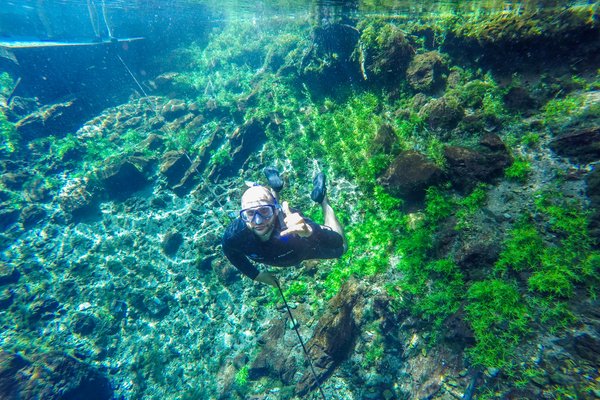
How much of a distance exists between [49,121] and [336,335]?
16763 millimetres

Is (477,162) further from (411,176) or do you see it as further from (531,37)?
(531,37)

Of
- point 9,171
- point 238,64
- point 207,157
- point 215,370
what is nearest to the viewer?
point 215,370

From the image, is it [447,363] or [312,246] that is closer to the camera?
[447,363]

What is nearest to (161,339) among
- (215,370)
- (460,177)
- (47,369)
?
(215,370)

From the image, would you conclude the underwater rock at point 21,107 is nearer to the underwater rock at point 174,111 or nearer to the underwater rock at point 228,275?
the underwater rock at point 174,111

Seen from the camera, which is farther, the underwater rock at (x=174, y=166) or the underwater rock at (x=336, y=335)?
the underwater rock at (x=174, y=166)

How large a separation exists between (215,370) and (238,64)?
55.8 feet

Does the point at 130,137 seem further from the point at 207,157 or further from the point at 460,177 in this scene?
the point at 460,177

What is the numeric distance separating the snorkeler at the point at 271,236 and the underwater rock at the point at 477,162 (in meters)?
2.66

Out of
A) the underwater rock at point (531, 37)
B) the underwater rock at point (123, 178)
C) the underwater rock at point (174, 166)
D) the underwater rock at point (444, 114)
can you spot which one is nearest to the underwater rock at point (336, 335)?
the underwater rock at point (444, 114)

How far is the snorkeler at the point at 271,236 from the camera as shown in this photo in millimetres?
3949

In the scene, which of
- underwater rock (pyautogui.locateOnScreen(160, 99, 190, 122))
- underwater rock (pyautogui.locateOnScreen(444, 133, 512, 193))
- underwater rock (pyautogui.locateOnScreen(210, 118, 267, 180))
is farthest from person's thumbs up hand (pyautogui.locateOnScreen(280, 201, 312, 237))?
underwater rock (pyautogui.locateOnScreen(160, 99, 190, 122))

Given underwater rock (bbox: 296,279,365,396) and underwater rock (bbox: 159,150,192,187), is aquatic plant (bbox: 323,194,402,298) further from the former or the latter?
underwater rock (bbox: 159,150,192,187)

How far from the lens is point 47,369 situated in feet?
21.9
